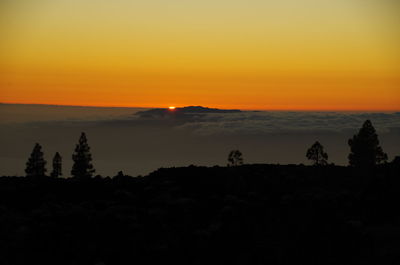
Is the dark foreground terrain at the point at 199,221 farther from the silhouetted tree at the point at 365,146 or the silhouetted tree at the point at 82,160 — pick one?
the silhouetted tree at the point at 82,160

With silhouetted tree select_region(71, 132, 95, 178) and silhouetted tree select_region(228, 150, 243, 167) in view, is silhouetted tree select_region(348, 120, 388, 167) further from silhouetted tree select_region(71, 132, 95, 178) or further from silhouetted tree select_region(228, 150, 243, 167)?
silhouetted tree select_region(71, 132, 95, 178)

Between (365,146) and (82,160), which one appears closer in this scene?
(365,146)

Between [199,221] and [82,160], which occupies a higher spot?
[199,221]

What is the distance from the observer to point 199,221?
41.8m

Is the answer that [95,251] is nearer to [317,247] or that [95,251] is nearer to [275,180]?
[317,247]

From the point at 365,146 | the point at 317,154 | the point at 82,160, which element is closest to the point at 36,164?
the point at 82,160

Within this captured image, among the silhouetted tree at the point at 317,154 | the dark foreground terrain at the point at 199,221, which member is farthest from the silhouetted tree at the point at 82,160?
the dark foreground terrain at the point at 199,221

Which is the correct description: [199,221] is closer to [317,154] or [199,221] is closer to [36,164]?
[317,154]

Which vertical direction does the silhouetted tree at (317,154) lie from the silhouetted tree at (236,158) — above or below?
above

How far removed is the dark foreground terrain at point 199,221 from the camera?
1449 inches

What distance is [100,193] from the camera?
4919 cm

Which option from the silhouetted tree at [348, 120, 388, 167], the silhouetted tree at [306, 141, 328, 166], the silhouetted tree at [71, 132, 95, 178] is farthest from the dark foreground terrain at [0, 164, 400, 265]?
the silhouetted tree at [71, 132, 95, 178]

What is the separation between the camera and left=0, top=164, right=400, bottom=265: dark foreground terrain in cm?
3681

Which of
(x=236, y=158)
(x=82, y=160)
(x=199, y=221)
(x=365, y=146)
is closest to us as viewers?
(x=199, y=221)
